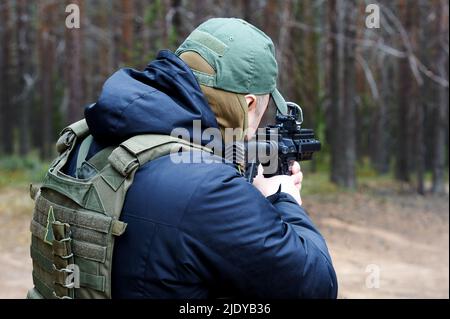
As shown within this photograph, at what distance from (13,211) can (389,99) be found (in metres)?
16.7

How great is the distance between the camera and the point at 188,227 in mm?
1795

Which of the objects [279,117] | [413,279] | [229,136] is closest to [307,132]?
[279,117]

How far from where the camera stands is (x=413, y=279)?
8406 millimetres

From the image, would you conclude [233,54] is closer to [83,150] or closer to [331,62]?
[83,150]

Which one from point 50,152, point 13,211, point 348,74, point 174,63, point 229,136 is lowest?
point 50,152

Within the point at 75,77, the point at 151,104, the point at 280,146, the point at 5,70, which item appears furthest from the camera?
the point at 5,70

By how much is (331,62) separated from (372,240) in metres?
6.82

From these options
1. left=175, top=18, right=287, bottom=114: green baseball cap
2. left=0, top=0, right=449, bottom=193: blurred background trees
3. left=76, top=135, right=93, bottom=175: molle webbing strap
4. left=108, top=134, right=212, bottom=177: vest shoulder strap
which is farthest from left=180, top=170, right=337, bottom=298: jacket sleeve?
left=0, top=0, right=449, bottom=193: blurred background trees

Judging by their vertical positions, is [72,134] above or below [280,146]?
above

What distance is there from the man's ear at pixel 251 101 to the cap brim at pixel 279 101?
156 mm

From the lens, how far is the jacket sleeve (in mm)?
1802

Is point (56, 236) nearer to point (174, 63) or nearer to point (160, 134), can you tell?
point (160, 134)

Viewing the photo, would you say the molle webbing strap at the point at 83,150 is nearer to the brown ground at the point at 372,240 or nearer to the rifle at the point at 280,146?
the rifle at the point at 280,146

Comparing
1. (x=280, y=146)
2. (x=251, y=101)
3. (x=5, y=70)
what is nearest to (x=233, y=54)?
(x=251, y=101)
